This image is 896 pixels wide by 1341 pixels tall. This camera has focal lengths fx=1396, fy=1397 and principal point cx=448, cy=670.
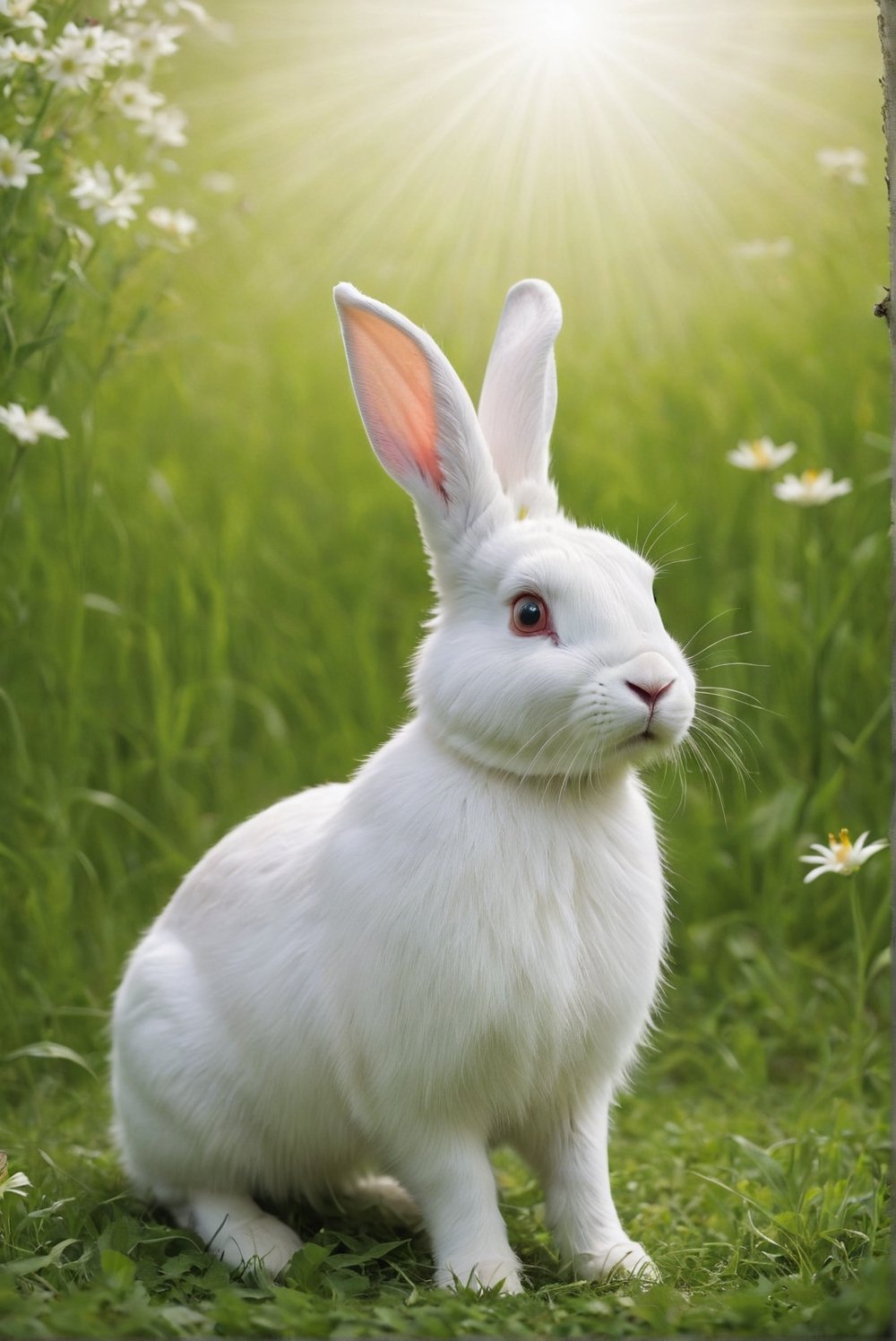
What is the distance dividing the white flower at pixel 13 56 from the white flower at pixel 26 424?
2.60ft

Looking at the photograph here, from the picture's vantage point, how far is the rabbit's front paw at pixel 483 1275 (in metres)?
2.78

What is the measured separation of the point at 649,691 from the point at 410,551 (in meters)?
3.04

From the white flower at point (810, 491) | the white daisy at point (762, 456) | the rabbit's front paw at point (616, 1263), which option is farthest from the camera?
the white daisy at point (762, 456)

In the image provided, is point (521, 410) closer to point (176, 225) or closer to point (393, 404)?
point (393, 404)

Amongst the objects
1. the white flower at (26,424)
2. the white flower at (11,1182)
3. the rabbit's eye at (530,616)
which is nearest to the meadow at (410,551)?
the white flower at (11,1182)

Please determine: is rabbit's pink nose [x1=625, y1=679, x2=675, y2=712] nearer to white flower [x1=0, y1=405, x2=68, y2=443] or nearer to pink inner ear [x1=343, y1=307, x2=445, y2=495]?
pink inner ear [x1=343, y1=307, x2=445, y2=495]

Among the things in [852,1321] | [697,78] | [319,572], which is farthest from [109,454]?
[852,1321]

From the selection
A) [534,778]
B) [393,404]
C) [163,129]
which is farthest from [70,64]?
[534,778]

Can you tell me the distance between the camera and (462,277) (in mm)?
6270

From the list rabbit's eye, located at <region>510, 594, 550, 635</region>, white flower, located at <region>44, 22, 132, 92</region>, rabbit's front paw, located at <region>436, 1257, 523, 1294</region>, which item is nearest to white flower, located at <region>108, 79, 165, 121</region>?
white flower, located at <region>44, 22, 132, 92</region>

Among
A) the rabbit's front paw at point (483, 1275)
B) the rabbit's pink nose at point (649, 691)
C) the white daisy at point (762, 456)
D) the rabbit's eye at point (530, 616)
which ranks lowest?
the rabbit's front paw at point (483, 1275)

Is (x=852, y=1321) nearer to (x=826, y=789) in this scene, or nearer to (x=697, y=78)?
(x=826, y=789)

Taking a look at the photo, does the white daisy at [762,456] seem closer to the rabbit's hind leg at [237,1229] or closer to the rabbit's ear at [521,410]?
the rabbit's ear at [521,410]

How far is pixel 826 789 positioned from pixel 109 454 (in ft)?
9.86
